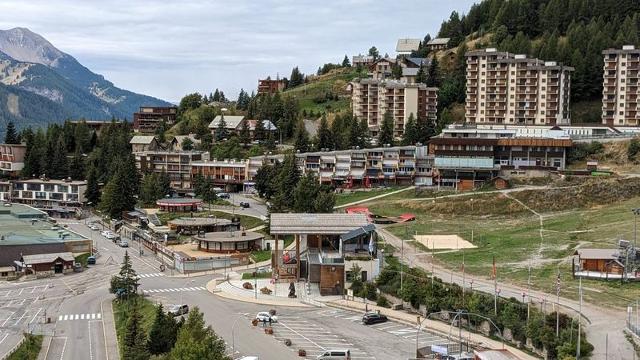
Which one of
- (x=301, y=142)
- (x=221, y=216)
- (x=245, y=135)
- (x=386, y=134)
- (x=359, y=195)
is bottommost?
(x=221, y=216)

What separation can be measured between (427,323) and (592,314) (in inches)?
376

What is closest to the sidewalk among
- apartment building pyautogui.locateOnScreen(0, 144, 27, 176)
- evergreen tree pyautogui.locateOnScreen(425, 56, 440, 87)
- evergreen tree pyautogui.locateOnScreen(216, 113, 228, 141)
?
evergreen tree pyautogui.locateOnScreen(216, 113, 228, 141)

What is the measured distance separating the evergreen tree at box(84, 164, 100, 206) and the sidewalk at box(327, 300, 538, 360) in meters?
69.0

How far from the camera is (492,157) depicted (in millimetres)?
92938

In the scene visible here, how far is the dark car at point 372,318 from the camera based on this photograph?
4741 centimetres

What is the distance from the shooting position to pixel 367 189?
10331 cm

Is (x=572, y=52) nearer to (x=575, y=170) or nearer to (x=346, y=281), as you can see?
(x=575, y=170)

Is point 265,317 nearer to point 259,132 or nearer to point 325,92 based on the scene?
point 259,132

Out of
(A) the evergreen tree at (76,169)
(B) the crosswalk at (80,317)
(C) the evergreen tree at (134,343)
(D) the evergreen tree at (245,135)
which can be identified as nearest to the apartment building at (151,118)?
(D) the evergreen tree at (245,135)

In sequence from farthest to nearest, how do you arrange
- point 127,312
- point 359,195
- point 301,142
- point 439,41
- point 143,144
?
1. point 439,41
2. point 143,144
3. point 301,142
4. point 359,195
5. point 127,312

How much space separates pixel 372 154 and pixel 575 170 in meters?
29.0

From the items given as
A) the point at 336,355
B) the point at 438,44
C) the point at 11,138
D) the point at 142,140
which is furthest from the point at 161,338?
the point at 438,44

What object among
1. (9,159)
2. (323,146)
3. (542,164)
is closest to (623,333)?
(542,164)

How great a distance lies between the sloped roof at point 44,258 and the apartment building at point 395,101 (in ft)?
206
